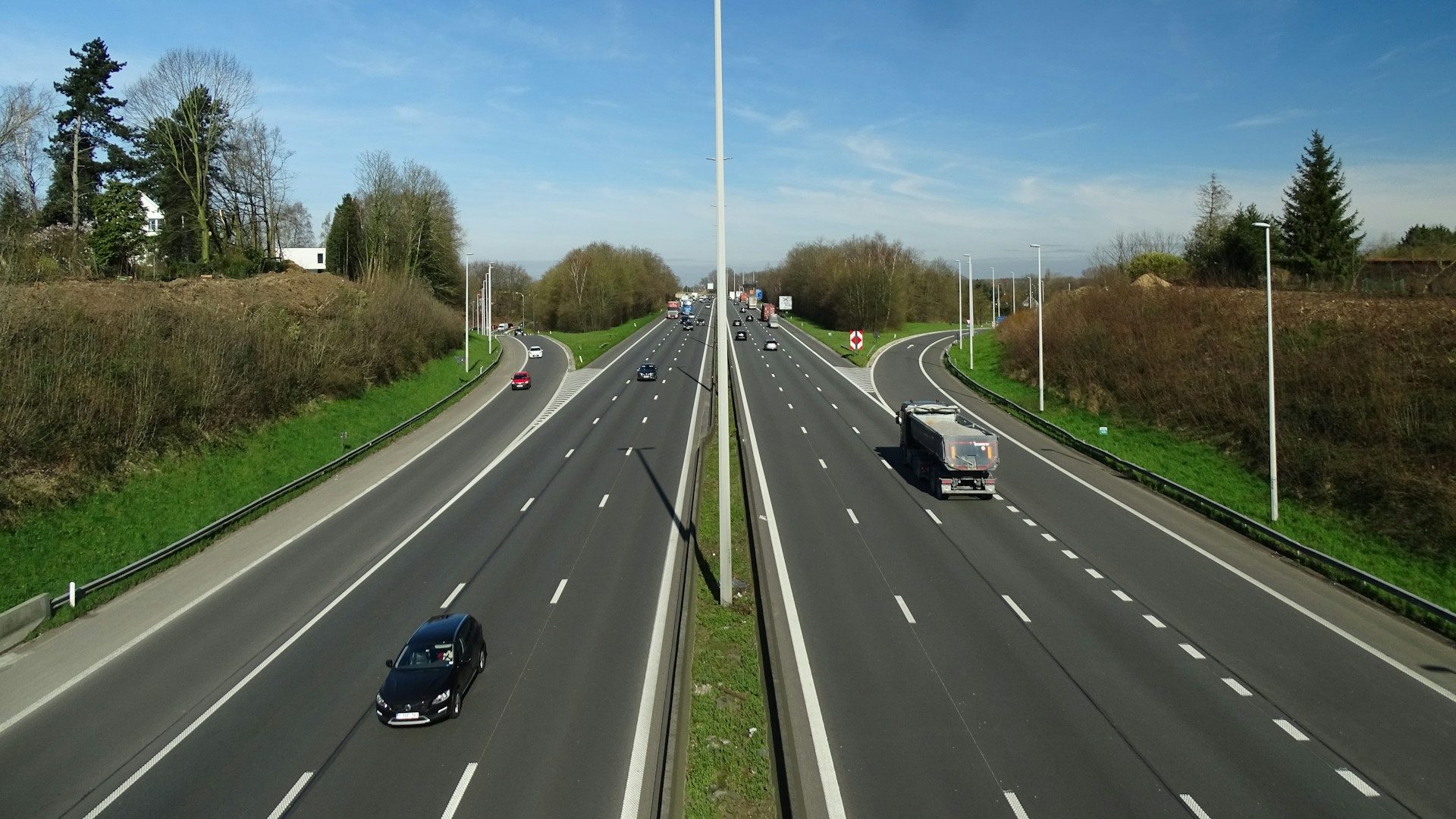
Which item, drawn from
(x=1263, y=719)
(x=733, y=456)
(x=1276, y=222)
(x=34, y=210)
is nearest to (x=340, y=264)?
(x=34, y=210)

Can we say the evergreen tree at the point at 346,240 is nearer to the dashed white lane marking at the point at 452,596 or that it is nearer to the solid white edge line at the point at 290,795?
the dashed white lane marking at the point at 452,596

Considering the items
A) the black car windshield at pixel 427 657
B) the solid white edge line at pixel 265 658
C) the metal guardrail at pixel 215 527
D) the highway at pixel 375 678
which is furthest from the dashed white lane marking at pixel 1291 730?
the metal guardrail at pixel 215 527

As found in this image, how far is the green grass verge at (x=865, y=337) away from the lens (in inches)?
2926

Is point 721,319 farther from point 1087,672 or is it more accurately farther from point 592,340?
point 592,340

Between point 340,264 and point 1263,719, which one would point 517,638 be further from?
point 340,264

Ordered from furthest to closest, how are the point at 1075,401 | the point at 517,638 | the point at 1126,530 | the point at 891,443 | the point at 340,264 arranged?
the point at 340,264 < the point at 1075,401 < the point at 891,443 < the point at 1126,530 < the point at 517,638

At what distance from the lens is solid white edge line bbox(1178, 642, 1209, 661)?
15.7m

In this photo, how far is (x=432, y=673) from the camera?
1366 cm

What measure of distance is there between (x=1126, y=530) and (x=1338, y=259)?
39910 millimetres

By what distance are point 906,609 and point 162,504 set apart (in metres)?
23.5

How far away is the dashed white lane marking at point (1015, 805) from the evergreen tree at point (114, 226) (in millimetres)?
57967

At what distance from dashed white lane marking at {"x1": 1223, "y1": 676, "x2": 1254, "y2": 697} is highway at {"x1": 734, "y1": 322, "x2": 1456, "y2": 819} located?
0.11ft

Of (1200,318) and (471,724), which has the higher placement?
(1200,318)

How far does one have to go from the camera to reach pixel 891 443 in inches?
1534
